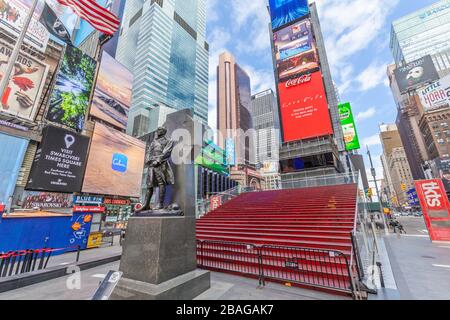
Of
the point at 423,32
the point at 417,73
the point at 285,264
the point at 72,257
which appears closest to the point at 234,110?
the point at 417,73

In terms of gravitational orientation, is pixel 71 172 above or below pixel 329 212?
above

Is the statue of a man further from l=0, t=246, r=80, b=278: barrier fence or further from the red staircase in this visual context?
l=0, t=246, r=80, b=278: barrier fence

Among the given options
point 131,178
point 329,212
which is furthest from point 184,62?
point 329,212

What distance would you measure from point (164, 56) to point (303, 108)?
62.3 m

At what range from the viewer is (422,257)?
8.28m

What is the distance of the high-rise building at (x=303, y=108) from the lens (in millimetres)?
22625

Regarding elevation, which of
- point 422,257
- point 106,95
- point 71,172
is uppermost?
point 106,95

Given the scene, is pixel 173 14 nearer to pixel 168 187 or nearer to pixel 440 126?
pixel 168 187

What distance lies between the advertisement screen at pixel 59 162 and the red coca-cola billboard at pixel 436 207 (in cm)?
3083

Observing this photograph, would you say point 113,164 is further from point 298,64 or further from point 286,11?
point 286,11

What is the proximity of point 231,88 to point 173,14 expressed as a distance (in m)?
58.6

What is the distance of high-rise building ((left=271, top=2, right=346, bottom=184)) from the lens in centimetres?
2262

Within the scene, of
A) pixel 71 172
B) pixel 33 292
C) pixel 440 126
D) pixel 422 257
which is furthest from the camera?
pixel 440 126

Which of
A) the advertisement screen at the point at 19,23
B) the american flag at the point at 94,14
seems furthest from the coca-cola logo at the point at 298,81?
the advertisement screen at the point at 19,23
